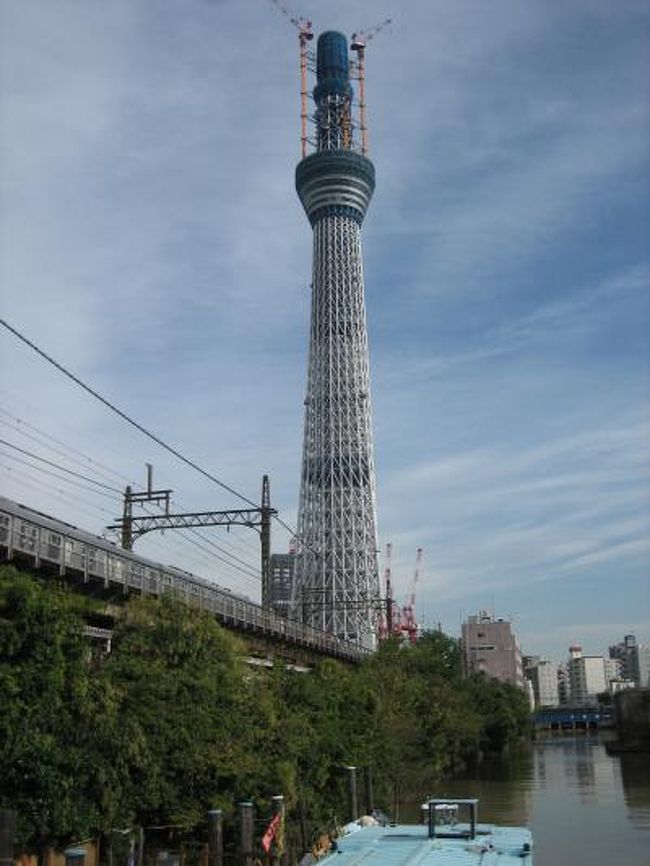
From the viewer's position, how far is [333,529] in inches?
4695

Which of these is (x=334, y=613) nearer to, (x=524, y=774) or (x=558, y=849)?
(x=524, y=774)

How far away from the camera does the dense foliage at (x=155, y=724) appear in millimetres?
17344

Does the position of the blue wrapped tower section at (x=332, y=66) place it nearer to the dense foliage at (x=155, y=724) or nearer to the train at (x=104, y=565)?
the train at (x=104, y=565)

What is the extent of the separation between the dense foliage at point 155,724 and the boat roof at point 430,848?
4387mm

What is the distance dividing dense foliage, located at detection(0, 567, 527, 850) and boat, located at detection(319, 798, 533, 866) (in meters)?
4.13

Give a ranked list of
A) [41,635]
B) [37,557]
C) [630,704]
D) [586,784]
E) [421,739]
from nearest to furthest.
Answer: [41,635] < [37,557] < [421,739] < [586,784] < [630,704]

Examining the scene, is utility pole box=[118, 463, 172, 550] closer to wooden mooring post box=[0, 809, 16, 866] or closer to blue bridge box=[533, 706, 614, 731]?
wooden mooring post box=[0, 809, 16, 866]

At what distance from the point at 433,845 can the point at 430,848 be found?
0.32m

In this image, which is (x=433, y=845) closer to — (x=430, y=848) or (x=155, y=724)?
(x=430, y=848)

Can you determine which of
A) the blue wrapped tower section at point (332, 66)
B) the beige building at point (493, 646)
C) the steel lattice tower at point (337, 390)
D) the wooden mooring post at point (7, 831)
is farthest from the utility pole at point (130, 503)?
the beige building at point (493, 646)

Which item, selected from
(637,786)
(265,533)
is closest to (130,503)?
(265,533)

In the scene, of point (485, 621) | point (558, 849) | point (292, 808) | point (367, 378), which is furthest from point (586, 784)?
point (485, 621)

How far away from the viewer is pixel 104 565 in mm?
30141

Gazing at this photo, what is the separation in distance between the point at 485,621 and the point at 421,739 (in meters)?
150
